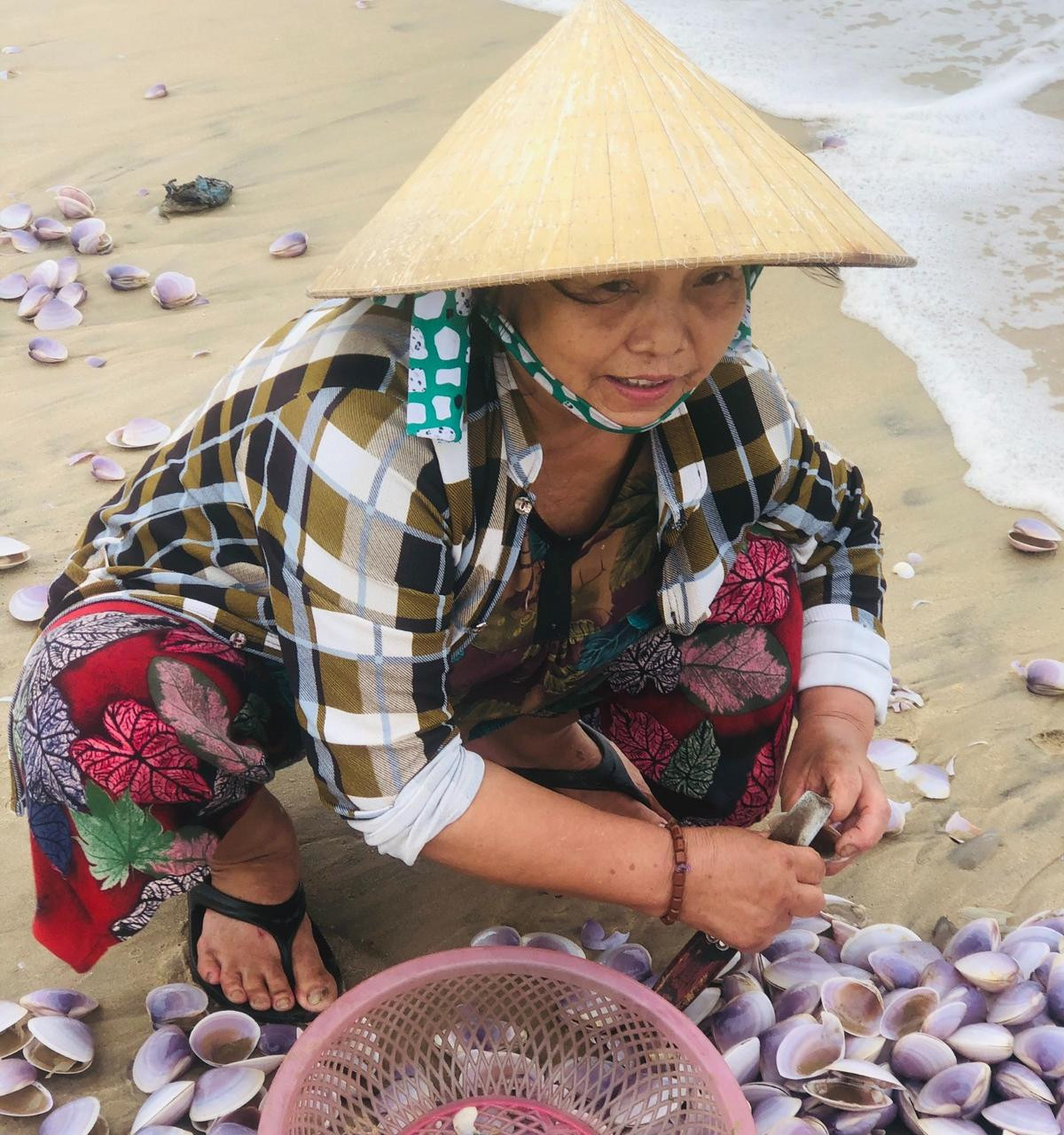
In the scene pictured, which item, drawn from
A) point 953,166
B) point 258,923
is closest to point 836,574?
point 258,923

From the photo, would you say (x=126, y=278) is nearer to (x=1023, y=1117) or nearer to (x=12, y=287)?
(x=12, y=287)

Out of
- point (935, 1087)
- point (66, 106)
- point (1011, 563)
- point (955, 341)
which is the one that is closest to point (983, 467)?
point (1011, 563)

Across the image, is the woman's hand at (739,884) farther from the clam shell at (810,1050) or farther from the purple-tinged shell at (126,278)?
the purple-tinged shell at (126,278)

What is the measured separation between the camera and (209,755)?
1.35m

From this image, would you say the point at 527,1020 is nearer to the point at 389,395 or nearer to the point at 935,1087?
the point at 935,1087

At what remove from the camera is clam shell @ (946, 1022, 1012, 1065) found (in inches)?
58.1

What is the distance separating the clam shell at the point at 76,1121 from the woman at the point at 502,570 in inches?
6.9

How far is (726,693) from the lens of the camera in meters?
1.59

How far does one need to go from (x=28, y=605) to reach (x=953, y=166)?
3.41m

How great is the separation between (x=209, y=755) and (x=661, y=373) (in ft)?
2.16

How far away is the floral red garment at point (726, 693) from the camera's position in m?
1.58

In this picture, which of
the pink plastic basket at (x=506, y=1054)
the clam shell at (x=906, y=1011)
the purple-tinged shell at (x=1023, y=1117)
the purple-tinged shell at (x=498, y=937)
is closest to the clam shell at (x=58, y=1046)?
the pink plastic basket at (x=506, y=1054)

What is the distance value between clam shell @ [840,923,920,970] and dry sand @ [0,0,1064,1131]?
102 mm

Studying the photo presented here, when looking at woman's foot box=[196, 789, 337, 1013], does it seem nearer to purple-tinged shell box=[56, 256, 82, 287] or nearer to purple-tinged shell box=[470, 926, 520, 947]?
purple-tinged shell box=[470, 926, 520, 947]
